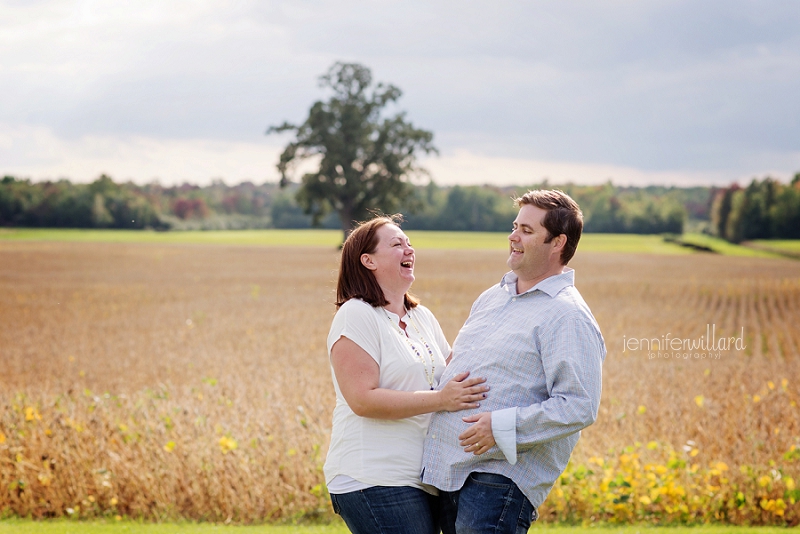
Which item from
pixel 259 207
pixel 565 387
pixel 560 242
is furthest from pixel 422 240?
pixel 565 387

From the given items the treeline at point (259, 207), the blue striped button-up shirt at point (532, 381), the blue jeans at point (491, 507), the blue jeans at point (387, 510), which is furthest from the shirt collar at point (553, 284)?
the treeline at point (259, 207)

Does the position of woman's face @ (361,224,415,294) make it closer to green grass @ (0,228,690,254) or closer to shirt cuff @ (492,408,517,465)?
shirt cuff @ (492,408,517,465)

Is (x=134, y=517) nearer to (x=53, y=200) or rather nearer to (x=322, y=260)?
(x=53, y=200)

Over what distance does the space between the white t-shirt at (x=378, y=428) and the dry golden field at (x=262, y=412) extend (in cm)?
91

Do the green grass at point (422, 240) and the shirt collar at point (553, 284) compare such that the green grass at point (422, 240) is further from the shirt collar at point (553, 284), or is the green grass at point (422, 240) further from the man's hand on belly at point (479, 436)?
the man's hand on belly at point (479, 436)

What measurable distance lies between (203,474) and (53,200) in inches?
954

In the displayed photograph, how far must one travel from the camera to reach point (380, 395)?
271 cm

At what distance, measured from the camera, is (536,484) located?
2711mm

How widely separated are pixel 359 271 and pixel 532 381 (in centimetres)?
85

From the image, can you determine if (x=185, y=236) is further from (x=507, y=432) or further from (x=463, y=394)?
(x=507, y=432)

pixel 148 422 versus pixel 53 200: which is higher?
pixel 53 200

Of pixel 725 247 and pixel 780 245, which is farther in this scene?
pixel 725 247

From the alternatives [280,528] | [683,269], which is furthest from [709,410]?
[683,269]

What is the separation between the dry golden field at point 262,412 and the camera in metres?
5.70
